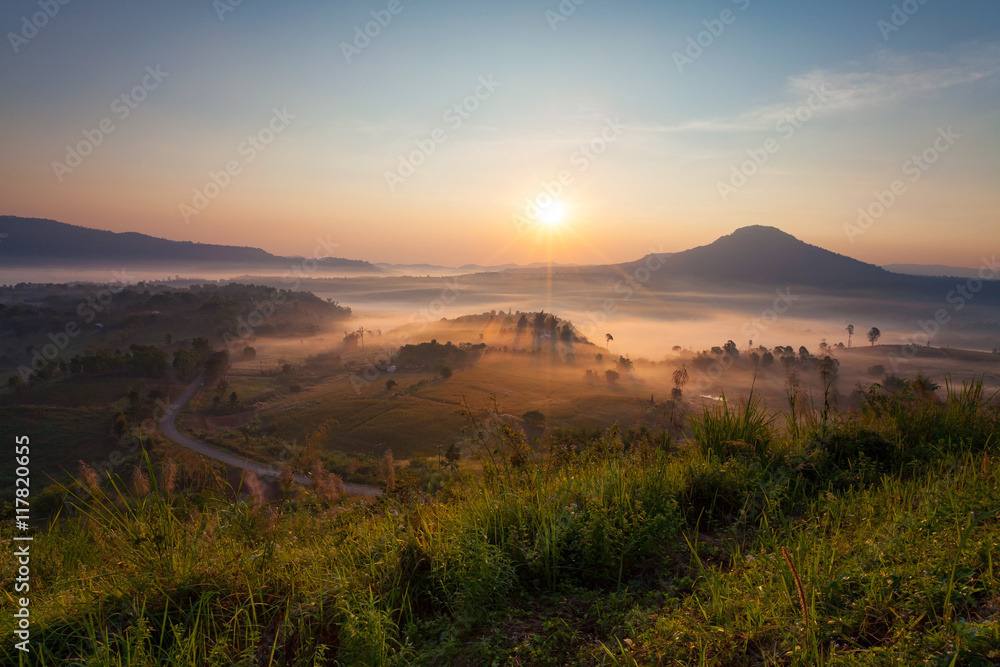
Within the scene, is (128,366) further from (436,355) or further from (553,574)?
(553,574)

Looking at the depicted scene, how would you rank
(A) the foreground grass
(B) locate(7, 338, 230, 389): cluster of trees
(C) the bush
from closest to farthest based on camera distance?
(A) the foreground grass, (C) the bush, (B) locate(7, 338, 230, 389): cluster of trees

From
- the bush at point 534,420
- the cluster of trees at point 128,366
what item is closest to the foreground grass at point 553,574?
the bush at point 534,420

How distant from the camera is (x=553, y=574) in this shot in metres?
3.48

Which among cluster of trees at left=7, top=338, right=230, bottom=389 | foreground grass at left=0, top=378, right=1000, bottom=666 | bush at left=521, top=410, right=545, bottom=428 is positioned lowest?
cluster of trees at left=7, top=338, right=230, bottom=389

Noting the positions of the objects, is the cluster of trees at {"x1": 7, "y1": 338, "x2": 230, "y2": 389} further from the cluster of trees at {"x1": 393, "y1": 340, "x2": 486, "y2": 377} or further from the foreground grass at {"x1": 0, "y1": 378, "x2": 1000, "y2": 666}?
the foreground grass at {"x1": 0, "y1": 378, "x2": 1000, "y2": 666}

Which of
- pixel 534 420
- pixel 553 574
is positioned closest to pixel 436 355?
pixel 534 420

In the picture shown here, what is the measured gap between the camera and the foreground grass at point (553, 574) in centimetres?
249

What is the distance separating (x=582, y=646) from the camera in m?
2.80

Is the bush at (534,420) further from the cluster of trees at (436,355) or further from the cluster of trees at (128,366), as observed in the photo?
the cluster of trees at (128,366)

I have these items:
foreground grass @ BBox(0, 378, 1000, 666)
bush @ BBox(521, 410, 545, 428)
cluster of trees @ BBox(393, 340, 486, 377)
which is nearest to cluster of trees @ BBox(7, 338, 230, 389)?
cluster of trees @ BBox(393, 340, 486, 377)

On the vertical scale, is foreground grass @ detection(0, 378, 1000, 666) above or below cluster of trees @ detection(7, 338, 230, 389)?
above

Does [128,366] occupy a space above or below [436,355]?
below

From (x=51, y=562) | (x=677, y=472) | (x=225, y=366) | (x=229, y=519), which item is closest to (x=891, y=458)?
(x=677, y=472)

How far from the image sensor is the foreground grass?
2.49 metres
